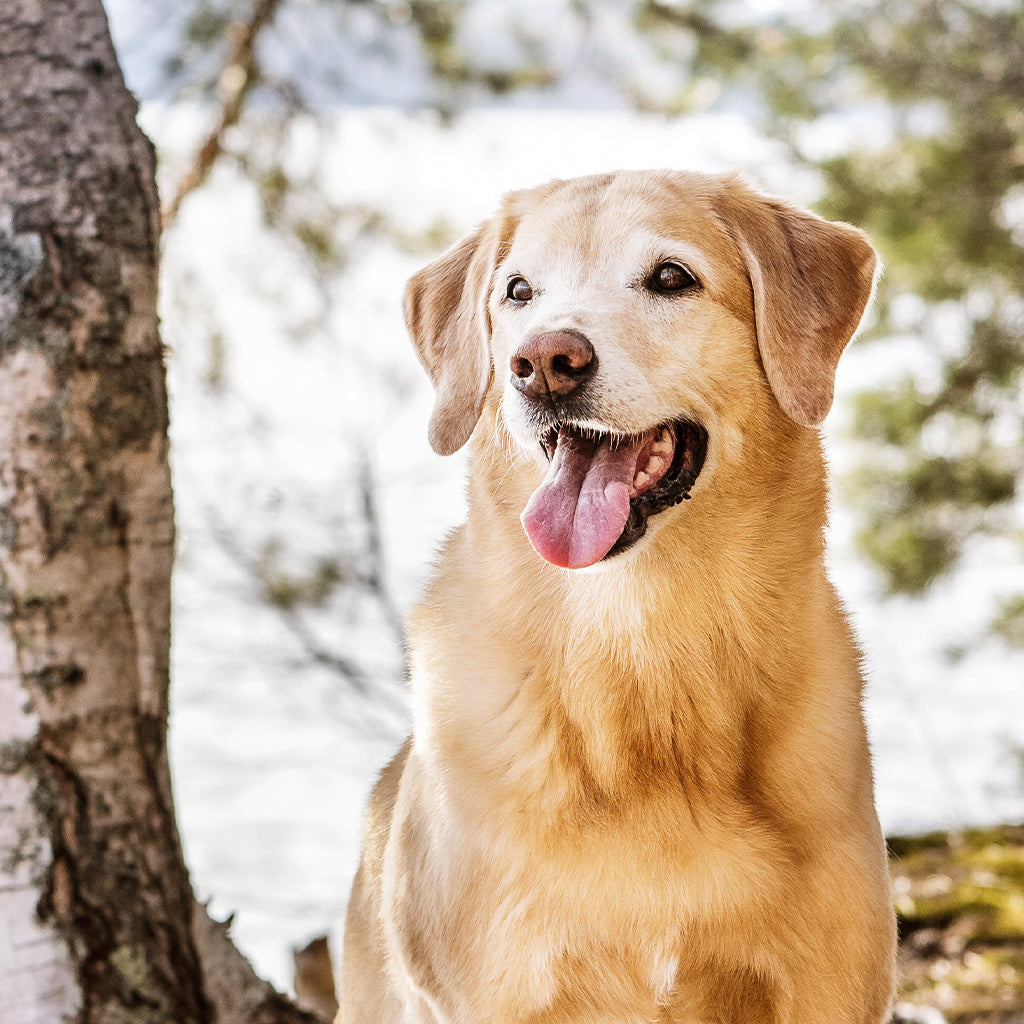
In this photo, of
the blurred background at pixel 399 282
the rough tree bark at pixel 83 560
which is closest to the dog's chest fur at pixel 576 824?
the rough tree bark at pixel 83 560

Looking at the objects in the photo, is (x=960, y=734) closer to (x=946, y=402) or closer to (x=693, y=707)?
(x=946, y=402)

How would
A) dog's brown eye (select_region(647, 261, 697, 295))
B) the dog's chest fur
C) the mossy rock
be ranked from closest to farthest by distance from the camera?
the dog's chest fur < dog's brown eye (select_region(647, 261, 697, 295)) < the mossy rock

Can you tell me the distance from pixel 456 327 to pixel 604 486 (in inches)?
29.5

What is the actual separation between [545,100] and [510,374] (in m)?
4.98

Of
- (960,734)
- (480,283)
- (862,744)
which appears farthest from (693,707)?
(960,734)

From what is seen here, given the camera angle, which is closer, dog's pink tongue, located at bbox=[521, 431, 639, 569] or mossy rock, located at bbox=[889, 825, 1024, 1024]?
dog's pink tongue, located at bbox=[521, 431, 639, 569]

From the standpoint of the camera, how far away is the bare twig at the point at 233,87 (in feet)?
19.7

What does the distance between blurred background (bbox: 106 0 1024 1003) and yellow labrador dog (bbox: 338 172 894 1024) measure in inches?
138

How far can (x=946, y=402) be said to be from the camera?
6508 millimetres

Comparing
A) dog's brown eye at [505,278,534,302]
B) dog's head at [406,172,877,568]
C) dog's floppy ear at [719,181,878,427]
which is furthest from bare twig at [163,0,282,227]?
dog's floppy ear at [719,181,878,427]

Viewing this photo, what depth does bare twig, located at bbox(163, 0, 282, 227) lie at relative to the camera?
6012 mm

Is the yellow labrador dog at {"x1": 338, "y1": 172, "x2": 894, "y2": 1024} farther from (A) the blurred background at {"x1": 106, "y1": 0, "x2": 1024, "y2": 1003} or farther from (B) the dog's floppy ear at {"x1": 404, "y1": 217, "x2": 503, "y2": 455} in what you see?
(A) the blurred background at {"x1": 106, "y1": 0, "x2": 1024, "y2": 1003}

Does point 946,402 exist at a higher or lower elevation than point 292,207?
lower

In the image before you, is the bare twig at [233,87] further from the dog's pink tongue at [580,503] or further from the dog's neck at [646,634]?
the dog's pink tongue at [580,503]
